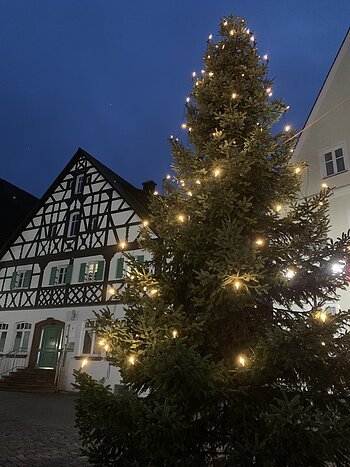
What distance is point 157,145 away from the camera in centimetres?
10212

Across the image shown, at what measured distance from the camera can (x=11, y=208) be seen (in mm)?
24531

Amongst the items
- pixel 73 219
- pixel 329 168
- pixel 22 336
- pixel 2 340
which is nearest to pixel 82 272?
pixel 73 219

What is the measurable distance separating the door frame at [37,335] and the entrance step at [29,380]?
1.57 feet

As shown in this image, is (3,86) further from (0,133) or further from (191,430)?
(191,430)

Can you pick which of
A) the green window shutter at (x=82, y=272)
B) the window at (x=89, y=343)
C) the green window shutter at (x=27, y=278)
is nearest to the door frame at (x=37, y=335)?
the window at (x=89, y=343)

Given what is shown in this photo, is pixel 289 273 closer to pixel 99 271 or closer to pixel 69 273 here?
pixel 99 271

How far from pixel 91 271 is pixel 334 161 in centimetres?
1028

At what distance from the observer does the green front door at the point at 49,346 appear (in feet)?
49.4

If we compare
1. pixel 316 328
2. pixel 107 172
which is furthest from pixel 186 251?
pixel 107 172

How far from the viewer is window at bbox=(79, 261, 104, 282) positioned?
1499cm

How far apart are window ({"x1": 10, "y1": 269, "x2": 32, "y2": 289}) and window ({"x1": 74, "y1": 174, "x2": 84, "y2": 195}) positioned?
443cm

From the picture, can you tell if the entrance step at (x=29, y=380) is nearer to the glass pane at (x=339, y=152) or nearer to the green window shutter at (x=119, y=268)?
the green window shutter at (x=119, y=268)

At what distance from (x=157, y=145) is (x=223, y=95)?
99.9 meters

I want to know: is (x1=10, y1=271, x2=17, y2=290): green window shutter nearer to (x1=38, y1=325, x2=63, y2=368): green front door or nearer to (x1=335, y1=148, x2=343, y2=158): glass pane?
(x1=38, y1=325, x2=63, y2=368): green front door
